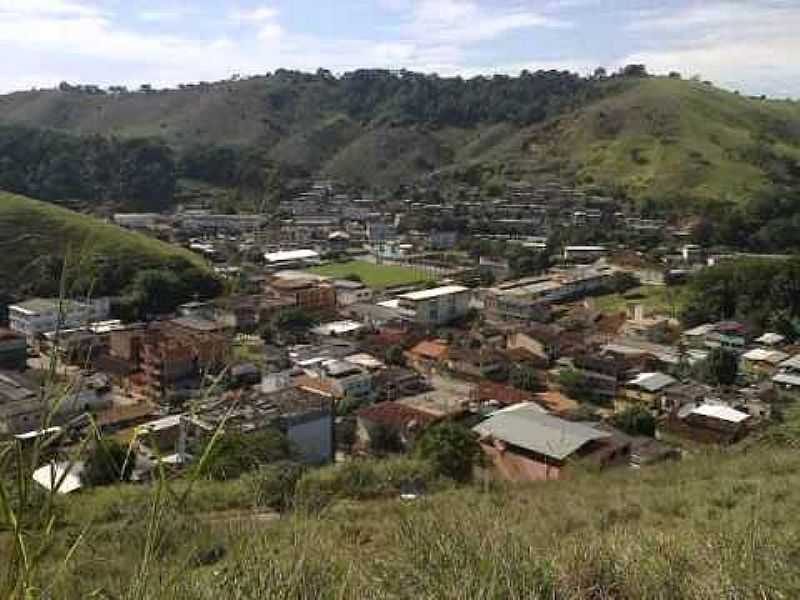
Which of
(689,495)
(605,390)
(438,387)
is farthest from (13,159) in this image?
(689,495)

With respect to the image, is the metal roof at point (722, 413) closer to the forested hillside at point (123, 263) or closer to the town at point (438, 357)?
the town at point (438, 357)

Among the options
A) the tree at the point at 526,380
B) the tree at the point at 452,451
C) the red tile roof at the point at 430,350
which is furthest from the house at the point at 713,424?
the red tile roof at the point at 430,350

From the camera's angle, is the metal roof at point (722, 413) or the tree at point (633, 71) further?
the tree at point (633, 71)

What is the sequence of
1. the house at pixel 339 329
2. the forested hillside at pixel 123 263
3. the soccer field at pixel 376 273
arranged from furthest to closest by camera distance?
1. the soccer field at pixel 376 273
2. the forested hillside at pixel 123 263
3. the house at pixel 339 329

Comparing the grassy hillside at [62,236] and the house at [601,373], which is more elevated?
the grassy hillside at [62,236]

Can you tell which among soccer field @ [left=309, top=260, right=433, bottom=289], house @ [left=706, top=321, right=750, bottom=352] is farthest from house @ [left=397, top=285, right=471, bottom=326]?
house @ [left=706, top=321, right=750, bottom=352]

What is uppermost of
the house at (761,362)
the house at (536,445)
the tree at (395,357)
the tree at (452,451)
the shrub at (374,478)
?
the shrub at (374,478)

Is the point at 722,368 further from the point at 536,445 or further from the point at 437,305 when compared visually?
the point at 437,305

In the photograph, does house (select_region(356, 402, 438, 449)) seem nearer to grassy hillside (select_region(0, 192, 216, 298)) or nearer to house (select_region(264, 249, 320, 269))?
grassy hillside (select_region(0, 192, 216, 298))
